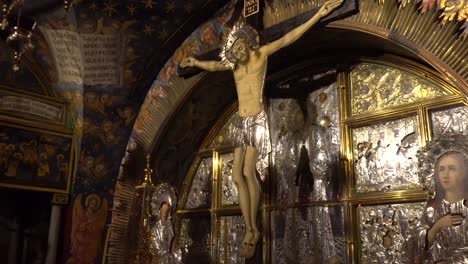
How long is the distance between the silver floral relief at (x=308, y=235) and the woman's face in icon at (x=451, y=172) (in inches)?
52.2

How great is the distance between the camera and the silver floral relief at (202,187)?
5.88m

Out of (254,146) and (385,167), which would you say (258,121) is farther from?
(385,167)

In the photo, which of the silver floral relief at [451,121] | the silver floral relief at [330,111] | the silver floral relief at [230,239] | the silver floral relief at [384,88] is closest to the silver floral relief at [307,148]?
the silver floral relief at [330,111]

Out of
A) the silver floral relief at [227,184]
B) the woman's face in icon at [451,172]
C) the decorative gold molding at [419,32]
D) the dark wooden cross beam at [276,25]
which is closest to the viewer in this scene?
the woman's face in icon at [451,172]

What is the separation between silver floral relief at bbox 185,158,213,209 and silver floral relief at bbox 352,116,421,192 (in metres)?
1.92

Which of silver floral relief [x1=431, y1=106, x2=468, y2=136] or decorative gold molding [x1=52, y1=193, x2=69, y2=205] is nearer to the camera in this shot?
silver floral relief [x1=431, y1=106, x2=468, y2=136]

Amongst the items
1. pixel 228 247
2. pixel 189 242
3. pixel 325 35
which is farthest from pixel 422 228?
pixel 189 242

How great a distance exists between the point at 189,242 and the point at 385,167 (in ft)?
8.19

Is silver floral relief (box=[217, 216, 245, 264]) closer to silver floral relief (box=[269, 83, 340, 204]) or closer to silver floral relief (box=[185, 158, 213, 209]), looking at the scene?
silver floral relief (box=[185, 158, 213, 209])

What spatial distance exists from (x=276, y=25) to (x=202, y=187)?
2.24 meters

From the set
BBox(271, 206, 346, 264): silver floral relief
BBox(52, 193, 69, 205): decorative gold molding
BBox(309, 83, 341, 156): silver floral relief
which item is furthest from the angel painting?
BBox(309, 83, 341, 156): silver floral relief

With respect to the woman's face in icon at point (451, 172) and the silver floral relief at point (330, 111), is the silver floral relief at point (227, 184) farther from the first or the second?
the woman's face in icon at point (451, 172)

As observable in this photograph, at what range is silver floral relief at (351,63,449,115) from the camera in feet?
14.4

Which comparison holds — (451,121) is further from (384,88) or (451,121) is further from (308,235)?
(308,235)
